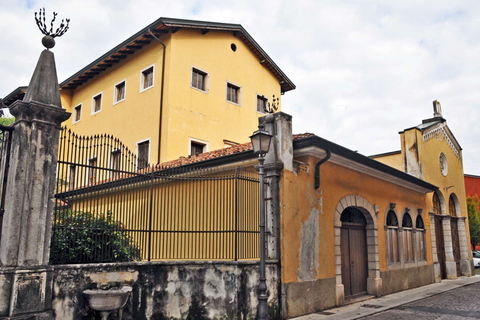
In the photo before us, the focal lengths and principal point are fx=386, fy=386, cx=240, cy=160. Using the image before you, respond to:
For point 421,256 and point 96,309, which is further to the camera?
point 421,256

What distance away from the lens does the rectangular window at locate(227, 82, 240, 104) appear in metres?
19.6

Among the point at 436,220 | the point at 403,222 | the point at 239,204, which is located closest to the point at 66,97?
the point at 239,204

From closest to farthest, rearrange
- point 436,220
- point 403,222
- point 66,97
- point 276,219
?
point 276,219
point 403,222
point 436,220
point 66,97

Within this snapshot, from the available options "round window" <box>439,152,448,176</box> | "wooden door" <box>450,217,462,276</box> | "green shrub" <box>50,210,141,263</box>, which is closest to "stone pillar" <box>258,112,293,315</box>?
"green shrub" <box>50,210,141,263</box>

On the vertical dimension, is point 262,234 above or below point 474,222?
below

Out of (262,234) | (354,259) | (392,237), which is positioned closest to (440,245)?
(392,237)

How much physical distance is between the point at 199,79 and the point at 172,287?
1281 cm

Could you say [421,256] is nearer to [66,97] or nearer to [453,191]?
[453,191]

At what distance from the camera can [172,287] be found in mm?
7270

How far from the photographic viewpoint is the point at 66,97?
22875 mm

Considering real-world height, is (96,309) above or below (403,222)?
below

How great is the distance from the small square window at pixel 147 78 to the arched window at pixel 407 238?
40.6ft

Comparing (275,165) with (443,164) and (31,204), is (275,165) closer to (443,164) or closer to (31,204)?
(31,204)

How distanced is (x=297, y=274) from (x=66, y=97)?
19.3m
